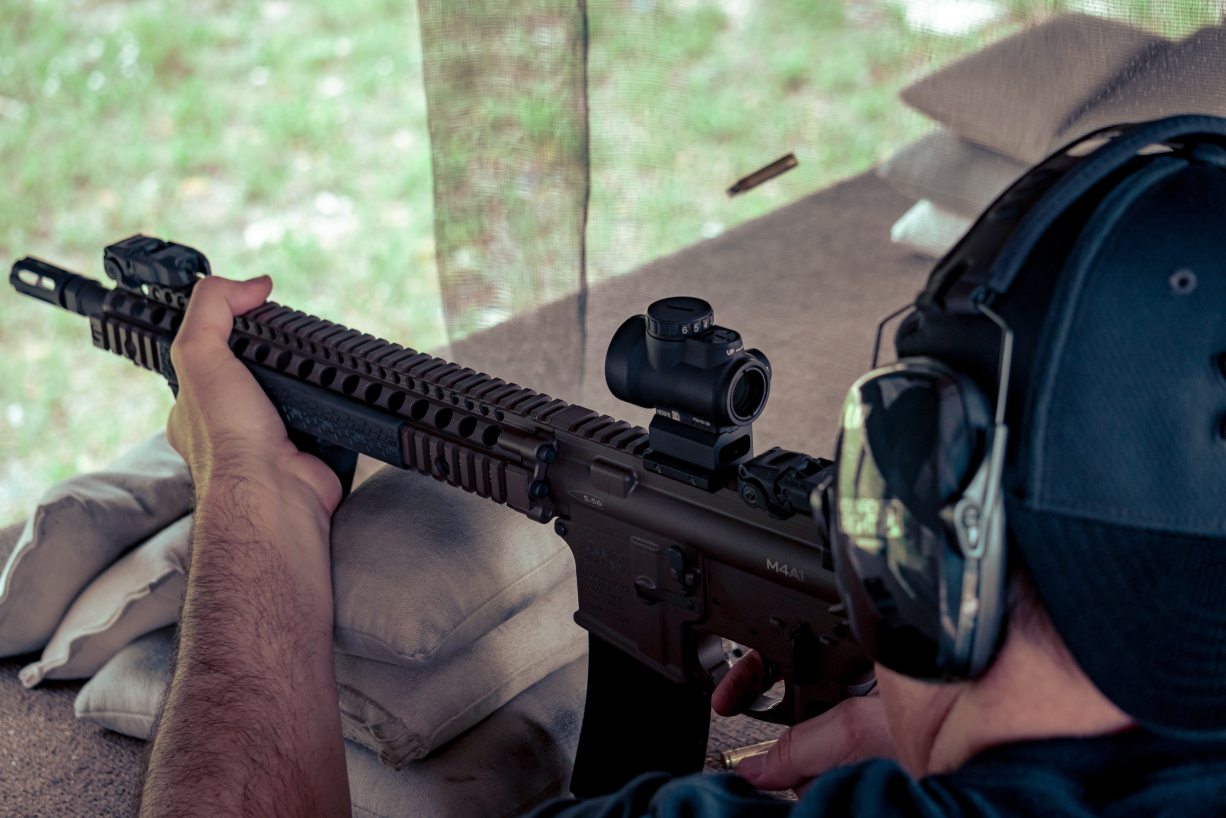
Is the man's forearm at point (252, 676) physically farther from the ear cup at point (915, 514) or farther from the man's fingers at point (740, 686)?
the ear cup at point (915, 514)

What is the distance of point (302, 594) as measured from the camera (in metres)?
1.39

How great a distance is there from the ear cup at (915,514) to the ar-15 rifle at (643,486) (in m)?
0.08

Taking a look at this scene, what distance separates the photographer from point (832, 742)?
1145 mm

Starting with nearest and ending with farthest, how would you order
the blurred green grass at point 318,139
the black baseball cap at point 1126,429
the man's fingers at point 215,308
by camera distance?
the black baseball cap at point 1126,429
the man's fingers at point 215,308
the blurred green grass at point 318,139

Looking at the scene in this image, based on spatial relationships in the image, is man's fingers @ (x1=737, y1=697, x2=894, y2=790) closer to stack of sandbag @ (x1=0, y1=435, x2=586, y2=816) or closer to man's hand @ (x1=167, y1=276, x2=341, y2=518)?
stack of sandbag @ (x1=0, y1=435, x2=586, y2=816)

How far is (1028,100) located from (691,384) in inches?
35.7

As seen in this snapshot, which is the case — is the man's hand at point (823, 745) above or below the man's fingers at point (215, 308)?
below

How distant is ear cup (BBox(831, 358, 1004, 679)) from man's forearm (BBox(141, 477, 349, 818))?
2.10 feet

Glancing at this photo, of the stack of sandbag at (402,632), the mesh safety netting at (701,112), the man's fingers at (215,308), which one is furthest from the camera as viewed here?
the mesh safety netting at (701,112)

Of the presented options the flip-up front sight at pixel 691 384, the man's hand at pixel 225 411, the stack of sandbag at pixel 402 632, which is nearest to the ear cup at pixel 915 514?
the flip-up front sight at pixel 691 384

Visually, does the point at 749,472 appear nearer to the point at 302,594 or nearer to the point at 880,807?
the point at 880,807

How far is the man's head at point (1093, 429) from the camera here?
66cm

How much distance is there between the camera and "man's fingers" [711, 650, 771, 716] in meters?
1.25

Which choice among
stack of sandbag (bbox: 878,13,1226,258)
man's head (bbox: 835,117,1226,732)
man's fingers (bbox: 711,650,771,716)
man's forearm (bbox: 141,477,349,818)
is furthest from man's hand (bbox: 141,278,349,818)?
stack of sandbag (bbox: 878,13,1226,258)
